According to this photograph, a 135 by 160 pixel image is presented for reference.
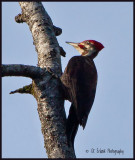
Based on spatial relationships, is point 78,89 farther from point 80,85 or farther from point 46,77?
point 46,77

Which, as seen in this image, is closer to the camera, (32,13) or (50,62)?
(50,62)

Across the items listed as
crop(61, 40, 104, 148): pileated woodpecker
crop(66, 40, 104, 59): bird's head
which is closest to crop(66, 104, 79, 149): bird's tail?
crop(61, 40, 104, 148): pileated woodpecker

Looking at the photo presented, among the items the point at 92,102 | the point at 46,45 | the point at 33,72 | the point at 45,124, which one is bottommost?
the point at 45,124

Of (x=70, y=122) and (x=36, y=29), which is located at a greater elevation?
(x=36, y=29)

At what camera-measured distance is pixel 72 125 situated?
387cm

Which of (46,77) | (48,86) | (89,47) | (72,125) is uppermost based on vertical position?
(89,47)

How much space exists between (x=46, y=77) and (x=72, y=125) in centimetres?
67

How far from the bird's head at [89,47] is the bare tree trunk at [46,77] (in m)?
0.93

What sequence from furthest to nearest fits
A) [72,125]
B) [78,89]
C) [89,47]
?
1. [89,47]
2. [78,89]
3. [72,125]

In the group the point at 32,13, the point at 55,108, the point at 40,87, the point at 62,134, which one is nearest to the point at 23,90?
the point at 40,87

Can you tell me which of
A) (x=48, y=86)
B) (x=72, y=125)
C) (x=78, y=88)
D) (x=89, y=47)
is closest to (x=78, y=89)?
(x=78, y=88)

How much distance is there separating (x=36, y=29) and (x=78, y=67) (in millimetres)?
773

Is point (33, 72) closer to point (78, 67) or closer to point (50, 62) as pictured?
point (50, 62)

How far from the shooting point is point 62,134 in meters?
3.69
